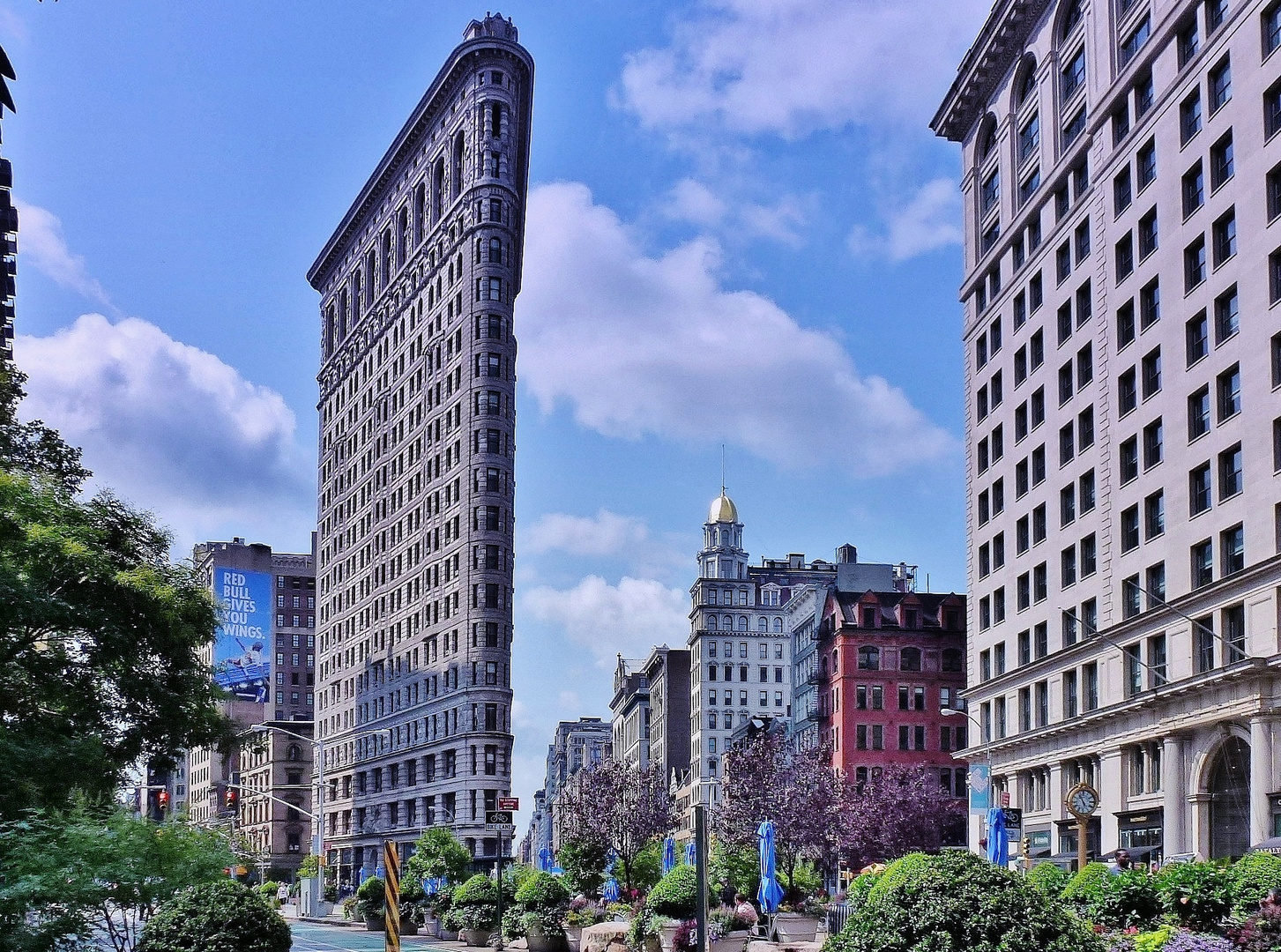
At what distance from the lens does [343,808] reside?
458 feet

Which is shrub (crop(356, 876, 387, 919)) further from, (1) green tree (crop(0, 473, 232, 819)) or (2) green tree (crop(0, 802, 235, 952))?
(2) green tree (crop(0, 802, 235, 952))

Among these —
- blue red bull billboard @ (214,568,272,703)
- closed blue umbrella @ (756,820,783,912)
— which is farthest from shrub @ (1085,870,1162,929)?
blue red bull billboard @ (214,568,272,703)

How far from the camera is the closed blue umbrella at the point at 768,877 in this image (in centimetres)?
4309

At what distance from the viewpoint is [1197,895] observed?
2503 centimetres

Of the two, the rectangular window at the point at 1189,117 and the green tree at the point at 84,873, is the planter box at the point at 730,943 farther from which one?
the rectangular window at the point at 1189,117

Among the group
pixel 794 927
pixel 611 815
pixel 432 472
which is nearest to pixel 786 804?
pixel 611 815

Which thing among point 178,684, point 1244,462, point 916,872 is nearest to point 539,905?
point 178,684

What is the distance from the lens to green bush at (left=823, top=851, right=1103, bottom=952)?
13.7m

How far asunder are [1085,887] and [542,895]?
74.0 feet

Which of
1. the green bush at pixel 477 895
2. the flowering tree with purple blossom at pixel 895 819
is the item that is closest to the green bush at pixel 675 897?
the green bush at pixel 477 895

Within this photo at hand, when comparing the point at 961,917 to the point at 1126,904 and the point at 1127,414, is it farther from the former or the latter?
the point at 1127,414

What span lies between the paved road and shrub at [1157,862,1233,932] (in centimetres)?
2817

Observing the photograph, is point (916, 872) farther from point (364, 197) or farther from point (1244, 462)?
point (364, 197)

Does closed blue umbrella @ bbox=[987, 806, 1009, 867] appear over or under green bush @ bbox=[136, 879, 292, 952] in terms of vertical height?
under
